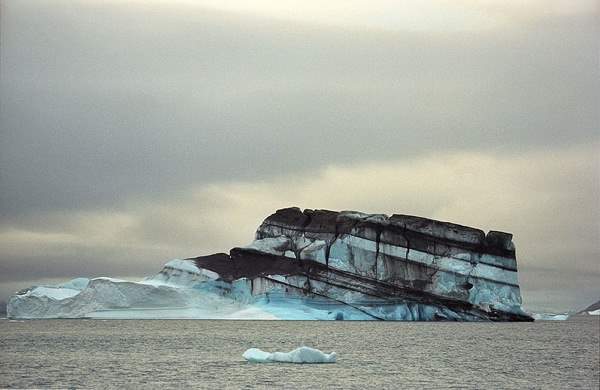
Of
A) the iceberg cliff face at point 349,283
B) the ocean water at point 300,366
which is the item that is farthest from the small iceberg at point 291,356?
the iceberg cliff face at point 349,283

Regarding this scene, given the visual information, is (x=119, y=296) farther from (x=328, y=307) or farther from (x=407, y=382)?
(x=407, y=382)

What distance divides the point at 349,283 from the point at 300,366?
35409 millimetres

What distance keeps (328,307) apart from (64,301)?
58.7 ft

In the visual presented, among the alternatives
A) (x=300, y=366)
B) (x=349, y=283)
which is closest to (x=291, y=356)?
(x=300, y=366)

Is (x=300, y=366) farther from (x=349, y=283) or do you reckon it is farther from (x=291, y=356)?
(x=349, y=283)

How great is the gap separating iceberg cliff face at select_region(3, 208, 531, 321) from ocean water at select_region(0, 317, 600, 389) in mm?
9564

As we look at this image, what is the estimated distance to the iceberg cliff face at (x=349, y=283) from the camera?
228ft

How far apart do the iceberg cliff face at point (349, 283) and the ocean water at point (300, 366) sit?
956cm

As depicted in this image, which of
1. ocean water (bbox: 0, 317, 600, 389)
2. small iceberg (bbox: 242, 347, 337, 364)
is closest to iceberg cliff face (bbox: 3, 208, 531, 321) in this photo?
ocean water (bbox: 0, 317, 600, 389)

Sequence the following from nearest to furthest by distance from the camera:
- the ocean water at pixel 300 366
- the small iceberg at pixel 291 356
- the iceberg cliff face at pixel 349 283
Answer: the ocean water at pixel 300 366 → the small iceberg at pixel 291 356 → the iceberg cliff face at pixel 349 283

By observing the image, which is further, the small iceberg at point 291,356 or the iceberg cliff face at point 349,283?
the iceberg cliff face at point 349,283

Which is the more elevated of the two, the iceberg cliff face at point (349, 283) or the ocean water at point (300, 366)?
the iceberg cliff face at point (349, 283)

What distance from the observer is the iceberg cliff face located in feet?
228

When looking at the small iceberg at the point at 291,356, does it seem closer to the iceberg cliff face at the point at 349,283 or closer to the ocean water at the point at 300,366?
the ocean water at the point at 300,366
